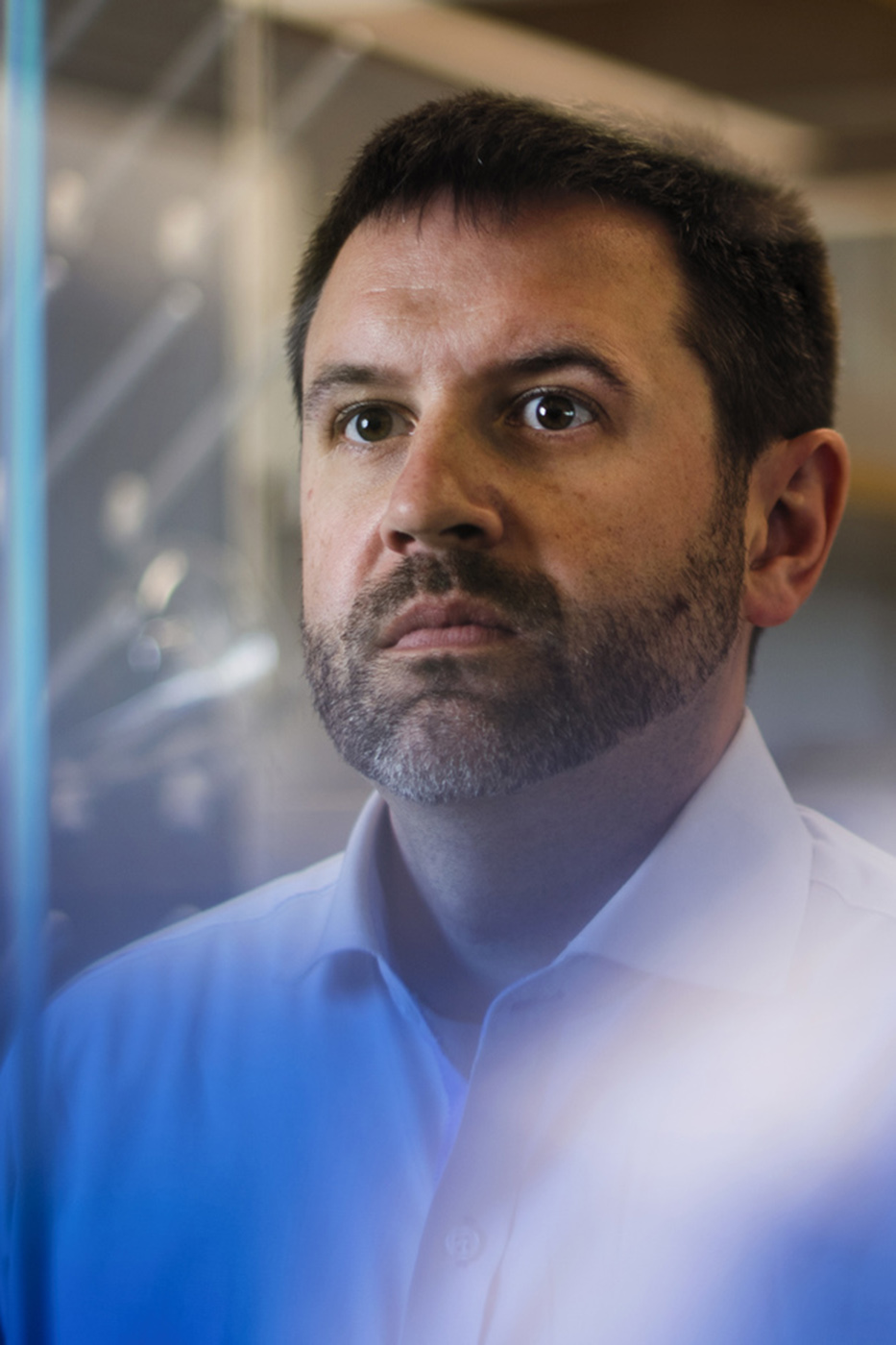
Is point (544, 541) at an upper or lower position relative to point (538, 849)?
upper

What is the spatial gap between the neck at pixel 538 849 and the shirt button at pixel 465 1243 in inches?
4.0

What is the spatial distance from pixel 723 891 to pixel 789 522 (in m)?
0.18

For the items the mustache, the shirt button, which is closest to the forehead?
the mustache

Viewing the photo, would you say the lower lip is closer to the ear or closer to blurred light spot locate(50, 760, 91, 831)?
the ear

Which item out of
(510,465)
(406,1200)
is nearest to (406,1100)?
(406,1200)

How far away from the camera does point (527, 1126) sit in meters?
0.60

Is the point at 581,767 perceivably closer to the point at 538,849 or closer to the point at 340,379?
the point at 538,849

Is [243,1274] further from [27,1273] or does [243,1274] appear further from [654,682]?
[654,682]

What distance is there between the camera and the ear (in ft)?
1.93

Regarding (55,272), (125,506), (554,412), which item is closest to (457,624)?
(554,412)

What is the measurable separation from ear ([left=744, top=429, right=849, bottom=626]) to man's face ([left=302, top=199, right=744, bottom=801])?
1 cm

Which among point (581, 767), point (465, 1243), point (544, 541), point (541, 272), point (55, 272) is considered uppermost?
point (55, 272)

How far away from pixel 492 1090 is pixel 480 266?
0.40 meters

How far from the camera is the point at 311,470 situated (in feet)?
2.12
